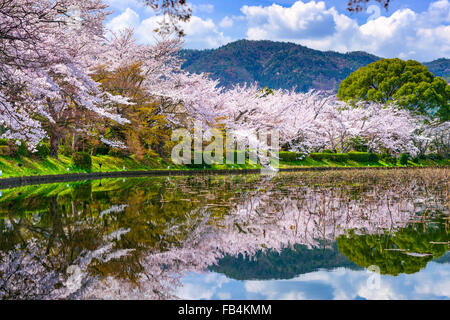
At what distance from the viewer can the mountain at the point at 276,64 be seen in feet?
451

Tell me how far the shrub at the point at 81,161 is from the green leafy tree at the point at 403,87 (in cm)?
3259

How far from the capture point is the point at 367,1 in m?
6.84

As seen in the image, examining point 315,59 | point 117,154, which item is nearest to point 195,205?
point 117,154

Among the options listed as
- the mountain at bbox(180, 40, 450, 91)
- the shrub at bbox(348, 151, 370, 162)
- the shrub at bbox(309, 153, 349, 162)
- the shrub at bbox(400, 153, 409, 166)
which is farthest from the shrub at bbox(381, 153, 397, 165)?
the mountain at bbox(180, 40, 450, 91)

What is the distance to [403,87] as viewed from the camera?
48094 millimetres

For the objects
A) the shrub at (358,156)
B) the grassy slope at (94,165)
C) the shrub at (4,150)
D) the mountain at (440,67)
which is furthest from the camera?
the mountain at (440,67)

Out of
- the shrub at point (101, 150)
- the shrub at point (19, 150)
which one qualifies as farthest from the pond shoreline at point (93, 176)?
the shrub at point (101, 150)

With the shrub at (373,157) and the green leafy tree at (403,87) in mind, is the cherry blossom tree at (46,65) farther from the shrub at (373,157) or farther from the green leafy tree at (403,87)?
the green leafy tree at (403,87)

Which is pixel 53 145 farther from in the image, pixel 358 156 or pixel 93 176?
pixel 358 156

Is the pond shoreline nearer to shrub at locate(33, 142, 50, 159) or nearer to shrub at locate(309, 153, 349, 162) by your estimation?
shrub at locate(33, 142, 50, 159)

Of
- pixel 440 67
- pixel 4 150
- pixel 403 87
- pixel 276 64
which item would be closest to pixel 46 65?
pixel 4 150

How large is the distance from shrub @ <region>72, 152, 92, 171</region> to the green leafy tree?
3259 centimetres

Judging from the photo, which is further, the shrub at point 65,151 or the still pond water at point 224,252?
the shrub at point 65,151

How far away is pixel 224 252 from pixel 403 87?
157 feet
